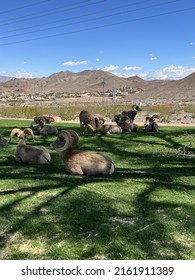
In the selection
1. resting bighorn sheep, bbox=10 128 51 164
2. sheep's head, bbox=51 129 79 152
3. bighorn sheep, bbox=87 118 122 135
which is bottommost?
resting bighorn sheep, bbox=10 128 51 164

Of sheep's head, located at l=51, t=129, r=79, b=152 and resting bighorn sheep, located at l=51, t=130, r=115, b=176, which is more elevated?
sheep's head, located at l=51, t=129, r=79, b=152

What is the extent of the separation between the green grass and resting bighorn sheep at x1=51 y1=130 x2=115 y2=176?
0.78 ft

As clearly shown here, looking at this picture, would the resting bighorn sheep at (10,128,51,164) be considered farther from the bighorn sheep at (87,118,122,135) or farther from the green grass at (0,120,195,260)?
the bighorn sheep at (87,118,122,135)

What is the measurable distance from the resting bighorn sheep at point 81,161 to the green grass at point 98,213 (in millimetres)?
238

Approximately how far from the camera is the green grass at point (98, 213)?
218 inches

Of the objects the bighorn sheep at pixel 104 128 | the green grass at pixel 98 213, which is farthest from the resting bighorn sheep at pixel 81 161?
the bighorn sheep at pixel 104 128

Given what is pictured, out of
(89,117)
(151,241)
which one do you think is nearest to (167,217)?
(151,241)

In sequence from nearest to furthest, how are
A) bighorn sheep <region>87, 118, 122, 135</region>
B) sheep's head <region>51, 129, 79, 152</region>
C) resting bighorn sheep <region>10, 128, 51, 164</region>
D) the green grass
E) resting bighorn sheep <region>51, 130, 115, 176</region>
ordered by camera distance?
the green grass < resting bighorn sheep <region>51, 130, 115, 176</region> < sheep's head <region>51, 129, 79, 152</region> < resting bighorn sheep <region>10, 128, 51, 164</region> < bighorn sheep <region>87, 118, 122, 135</region>

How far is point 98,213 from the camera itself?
6902 millimetres

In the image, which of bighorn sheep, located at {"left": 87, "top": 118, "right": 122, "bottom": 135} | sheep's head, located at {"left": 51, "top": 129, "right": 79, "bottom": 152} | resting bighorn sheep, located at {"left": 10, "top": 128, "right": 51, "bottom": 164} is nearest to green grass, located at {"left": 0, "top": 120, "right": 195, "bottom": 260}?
resting bighorn sheep, located at {"left": 10, "top": 128, "right": 51, "bottom": 164}

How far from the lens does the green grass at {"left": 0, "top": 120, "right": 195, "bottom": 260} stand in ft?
18.1

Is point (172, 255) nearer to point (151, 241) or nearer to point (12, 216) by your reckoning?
point (151, 241)

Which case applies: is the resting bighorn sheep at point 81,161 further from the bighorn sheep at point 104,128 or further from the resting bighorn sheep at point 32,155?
the bighorn sheep at point 104,128

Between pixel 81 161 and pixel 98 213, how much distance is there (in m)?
3.07
